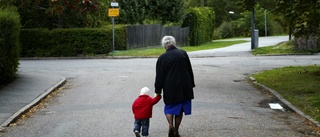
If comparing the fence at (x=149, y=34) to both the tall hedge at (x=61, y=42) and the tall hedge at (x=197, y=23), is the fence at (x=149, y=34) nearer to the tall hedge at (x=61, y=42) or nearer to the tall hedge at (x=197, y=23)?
the tall hedge at (x=197, y=23)

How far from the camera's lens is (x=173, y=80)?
29.3 ft

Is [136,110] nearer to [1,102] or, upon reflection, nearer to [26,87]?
[1,102]

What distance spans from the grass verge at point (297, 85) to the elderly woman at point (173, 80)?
3.53 meters

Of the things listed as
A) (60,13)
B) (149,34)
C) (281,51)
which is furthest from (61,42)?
(281,51)

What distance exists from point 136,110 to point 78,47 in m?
23.9

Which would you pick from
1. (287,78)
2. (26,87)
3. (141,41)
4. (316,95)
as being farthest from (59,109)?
(141,41)

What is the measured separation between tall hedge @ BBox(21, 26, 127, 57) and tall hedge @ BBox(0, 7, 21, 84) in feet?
45.3

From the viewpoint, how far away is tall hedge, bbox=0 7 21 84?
54.2ft

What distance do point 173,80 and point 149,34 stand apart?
31.8 metres

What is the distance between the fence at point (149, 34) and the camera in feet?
123

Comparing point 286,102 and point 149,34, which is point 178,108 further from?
point 149,34

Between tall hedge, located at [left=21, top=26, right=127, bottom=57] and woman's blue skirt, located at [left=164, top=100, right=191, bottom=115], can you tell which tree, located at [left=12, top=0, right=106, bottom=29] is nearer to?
tall hedge, located at [left=21, top=26, right=127, bottom=57]

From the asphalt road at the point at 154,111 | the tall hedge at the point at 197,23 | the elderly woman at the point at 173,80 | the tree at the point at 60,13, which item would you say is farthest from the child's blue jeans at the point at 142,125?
the tall hedge at the point at 197,23

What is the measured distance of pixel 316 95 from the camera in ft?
47.1
